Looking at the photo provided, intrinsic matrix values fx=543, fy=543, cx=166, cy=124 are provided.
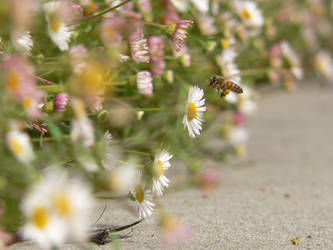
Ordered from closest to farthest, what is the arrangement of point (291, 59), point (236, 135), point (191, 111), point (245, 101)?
1. point (191, 111)
2. point (291, 59)
3. point (245, 101)
4. point (236, 135)

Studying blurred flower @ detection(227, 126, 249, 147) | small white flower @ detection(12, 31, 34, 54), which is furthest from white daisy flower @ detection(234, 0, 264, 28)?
small white flower @ detection(12, 31, 34, 54)

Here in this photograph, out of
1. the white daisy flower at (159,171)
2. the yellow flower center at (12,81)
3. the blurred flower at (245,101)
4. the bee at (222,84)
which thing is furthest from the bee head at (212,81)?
the blurred flower at (245,101)

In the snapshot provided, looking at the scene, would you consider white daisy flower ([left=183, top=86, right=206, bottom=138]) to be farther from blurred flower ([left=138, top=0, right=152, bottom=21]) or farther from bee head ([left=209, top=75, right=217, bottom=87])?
blurred flower ([left=138, top=0, right=152, bottom=21])

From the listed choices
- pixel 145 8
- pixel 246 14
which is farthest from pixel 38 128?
pixel 246 14

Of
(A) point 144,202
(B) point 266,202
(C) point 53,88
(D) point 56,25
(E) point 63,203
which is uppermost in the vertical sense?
(D) point 56,25

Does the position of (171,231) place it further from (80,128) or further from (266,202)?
(266,202)

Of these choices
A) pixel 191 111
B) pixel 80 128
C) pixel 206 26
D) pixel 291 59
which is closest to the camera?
pixel 80 128

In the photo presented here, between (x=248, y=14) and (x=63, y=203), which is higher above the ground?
(x=248, y=14)
